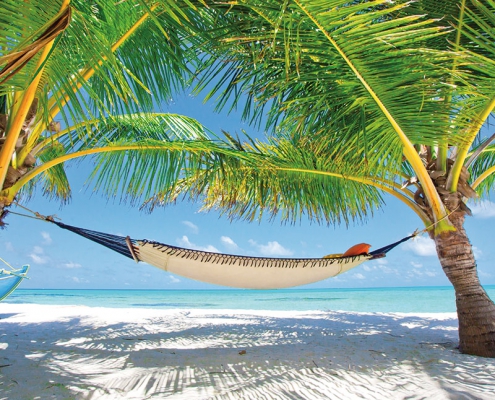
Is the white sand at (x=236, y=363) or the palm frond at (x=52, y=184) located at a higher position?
the palm frond at (x=52, y=184)

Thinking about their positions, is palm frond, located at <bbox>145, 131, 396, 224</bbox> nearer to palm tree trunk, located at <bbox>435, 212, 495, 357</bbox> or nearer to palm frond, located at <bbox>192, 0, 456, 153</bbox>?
palm frond, located at <bbox>192, 0, 456, 153</bbox>

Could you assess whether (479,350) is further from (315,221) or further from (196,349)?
(196,349)

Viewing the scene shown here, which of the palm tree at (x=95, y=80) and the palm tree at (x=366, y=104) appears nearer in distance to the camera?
the palm tree at (x=95, y=80)

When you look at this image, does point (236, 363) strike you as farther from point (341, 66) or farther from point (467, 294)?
point (341, 66)

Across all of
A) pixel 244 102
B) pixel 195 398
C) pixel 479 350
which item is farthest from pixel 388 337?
pixel 244 102

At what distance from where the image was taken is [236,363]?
6.20ft

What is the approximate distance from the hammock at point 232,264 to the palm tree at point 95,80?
472 millimetres

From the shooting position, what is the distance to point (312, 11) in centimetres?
121

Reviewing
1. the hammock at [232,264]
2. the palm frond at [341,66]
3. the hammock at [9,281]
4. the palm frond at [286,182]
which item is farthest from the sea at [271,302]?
the palm frond at [341,66]

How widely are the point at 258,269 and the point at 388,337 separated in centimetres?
120

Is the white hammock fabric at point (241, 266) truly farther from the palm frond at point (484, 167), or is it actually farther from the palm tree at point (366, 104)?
the palm frond at point (484, 167)

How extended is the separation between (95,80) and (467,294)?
233cm

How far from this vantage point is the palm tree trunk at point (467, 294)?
198 centimetres

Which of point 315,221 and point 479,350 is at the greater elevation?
point 315,221
